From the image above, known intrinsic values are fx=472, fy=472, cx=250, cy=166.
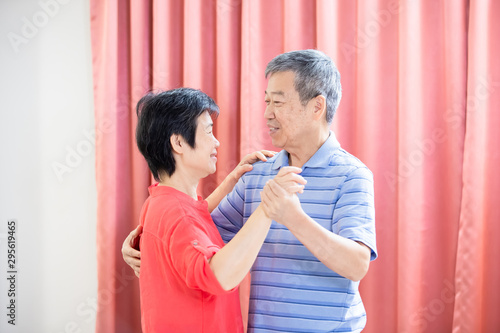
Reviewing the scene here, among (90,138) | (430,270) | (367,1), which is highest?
(367,1)

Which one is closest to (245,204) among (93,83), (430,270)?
(430,270)

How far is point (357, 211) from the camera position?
3.97ft

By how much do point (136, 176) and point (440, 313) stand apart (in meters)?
1.50

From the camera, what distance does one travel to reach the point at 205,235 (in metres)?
1.16

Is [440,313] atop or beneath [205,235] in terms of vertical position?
beneath

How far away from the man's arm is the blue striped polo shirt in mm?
64

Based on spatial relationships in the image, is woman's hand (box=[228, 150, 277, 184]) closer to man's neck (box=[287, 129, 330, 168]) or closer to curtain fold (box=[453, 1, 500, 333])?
man's neck (box=[287, 129, 330, 168])

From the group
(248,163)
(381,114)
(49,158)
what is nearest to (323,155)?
(248,163)

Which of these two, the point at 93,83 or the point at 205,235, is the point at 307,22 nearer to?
the point at 93,83

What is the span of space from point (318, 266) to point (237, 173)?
1.44 ft

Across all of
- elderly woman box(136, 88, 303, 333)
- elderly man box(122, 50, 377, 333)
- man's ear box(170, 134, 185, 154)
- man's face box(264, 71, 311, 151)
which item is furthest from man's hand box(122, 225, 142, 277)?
man's face box(264, 71, 311, 151)

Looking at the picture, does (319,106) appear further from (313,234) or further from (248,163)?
(313,234)

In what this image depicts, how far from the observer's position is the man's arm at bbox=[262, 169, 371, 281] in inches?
43.8

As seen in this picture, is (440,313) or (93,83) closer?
(440,313)
